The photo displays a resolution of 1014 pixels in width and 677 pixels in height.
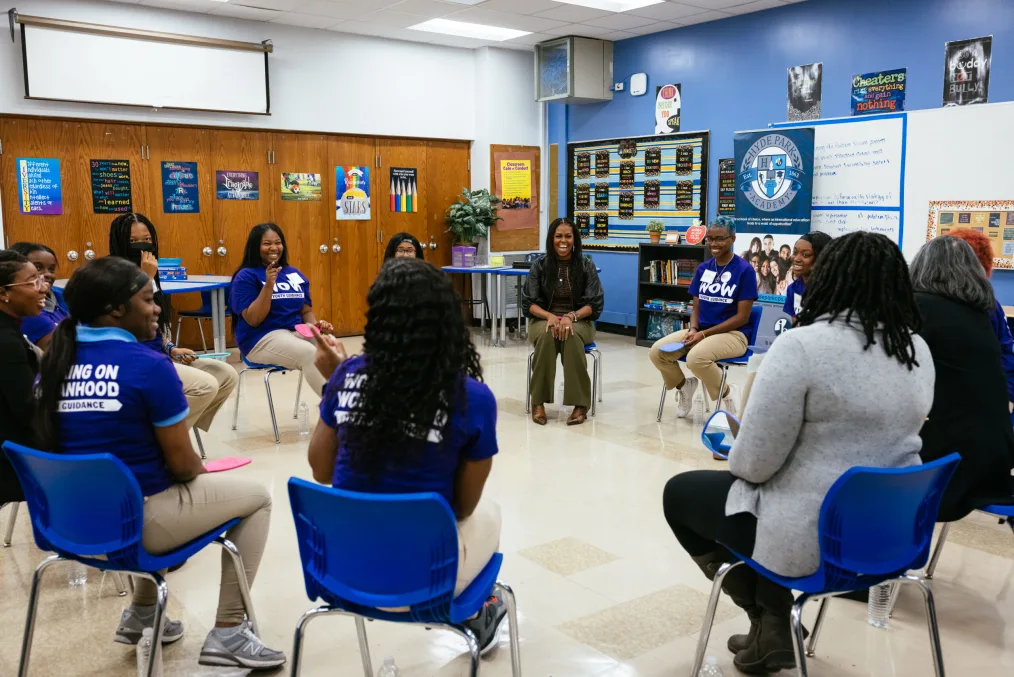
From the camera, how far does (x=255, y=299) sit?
4867 mm

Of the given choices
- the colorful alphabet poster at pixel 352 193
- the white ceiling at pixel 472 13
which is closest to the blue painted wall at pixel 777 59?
the white ceiling at pixel 472 13

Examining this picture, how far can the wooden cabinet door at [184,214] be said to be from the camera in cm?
760

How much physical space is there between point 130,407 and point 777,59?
6886 millimetres

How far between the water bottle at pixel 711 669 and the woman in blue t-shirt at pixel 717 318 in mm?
2651

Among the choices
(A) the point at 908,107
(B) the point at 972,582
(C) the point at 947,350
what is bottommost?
(B) the point at 972,582

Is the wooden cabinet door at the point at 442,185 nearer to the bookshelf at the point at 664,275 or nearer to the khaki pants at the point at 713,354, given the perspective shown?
the bookshelf at the point at 664,275

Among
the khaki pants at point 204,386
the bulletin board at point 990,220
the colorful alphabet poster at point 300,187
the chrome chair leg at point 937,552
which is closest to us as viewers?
the chrome chair leg at point 937,552

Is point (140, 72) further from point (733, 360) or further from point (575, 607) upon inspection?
point (575, 607)

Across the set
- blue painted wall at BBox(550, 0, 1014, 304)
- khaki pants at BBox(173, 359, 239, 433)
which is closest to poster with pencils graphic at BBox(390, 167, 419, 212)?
blue painted wall at BBox(550, 0, 1014, 304)

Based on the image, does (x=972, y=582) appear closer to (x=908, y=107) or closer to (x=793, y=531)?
(x=793, y=531)

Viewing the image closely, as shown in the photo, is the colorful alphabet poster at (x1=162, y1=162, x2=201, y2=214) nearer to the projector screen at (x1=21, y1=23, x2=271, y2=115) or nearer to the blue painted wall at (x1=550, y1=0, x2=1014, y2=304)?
the projector screen at (x1=21, y1=23, x2=271, y2=115)

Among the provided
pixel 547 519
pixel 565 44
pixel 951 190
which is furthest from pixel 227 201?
pixel 951 190

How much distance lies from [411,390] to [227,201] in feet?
22.2

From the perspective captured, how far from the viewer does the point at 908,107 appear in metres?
6.70
